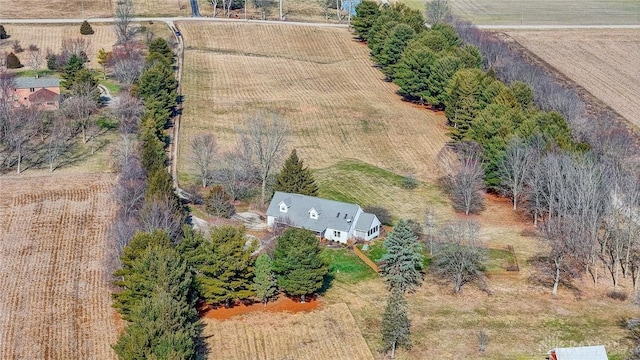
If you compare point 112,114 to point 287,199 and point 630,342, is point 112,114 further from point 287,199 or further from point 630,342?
point 630,342

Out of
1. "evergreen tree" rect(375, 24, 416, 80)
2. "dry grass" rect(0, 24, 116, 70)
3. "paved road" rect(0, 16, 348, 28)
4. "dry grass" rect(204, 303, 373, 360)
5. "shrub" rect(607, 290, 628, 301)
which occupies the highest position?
"evergreen tree" rect(375, 24, 416, 80)

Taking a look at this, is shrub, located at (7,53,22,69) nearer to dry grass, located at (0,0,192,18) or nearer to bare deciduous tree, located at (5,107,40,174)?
dry grass, located at (0,0,192,18)

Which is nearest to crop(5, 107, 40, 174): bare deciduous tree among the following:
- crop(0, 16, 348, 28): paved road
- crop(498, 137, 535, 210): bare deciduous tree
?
crop(0, 16, 348, 28): paved road

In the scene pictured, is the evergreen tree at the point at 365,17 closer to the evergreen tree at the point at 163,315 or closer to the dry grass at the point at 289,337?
the dry grass at the point at 289,337

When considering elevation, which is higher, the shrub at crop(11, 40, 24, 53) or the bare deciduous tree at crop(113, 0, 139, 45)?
the bare deciduous tree at crop(113, 0, 139, 45)

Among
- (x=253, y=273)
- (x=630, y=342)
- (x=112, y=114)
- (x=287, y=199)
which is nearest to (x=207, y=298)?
(x=253, y=273)

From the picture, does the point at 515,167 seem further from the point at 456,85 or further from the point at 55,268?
the point at 55,268
